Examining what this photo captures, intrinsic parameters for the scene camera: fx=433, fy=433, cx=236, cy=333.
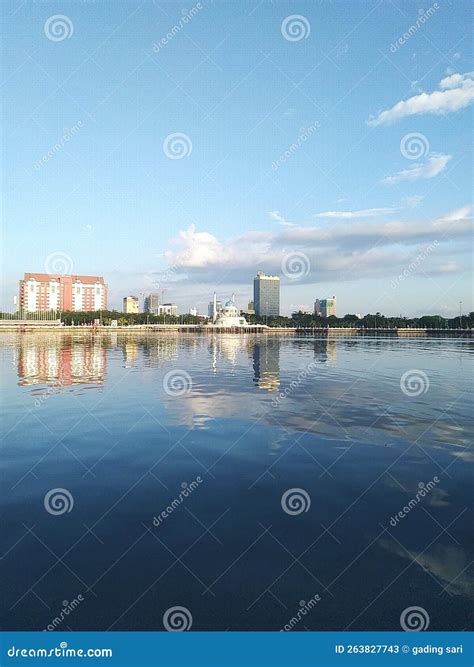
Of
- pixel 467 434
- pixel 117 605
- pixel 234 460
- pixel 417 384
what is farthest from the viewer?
pixel 417 384

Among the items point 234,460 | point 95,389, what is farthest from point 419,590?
point 95,389

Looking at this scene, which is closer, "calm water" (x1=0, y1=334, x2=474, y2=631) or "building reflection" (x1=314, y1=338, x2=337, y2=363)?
"calm water" (x1=0, y1=334, x2=474, y2=631)

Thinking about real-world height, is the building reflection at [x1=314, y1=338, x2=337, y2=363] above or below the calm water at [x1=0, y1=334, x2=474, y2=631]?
below

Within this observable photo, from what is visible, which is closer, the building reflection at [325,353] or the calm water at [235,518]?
the calm water at [235,518]

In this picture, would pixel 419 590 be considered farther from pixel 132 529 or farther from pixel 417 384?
pixel 417 384

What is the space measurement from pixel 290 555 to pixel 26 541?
15.5 feet

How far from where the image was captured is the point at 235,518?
347 inches

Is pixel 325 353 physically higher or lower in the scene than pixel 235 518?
lower

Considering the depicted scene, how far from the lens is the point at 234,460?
40.8ft

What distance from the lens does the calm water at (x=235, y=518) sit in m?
6.21

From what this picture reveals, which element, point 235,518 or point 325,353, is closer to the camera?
point 235,518

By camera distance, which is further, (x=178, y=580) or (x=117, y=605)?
(x=178, y=580)

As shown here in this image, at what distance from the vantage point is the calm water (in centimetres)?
621

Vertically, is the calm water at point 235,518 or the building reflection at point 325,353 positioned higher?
the calm water at point 235,518
